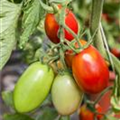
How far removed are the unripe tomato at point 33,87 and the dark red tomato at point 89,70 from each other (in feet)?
0.17

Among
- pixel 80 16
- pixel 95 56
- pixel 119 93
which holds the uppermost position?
pixel 95 56

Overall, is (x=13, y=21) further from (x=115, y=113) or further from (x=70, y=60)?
(x=115, y=113)

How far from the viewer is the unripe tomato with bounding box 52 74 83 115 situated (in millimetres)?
695

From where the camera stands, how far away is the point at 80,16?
76.0 inches

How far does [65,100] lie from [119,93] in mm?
128

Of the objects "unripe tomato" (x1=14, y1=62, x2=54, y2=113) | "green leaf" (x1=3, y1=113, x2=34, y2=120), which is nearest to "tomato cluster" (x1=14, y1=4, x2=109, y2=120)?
"unripe tomato" (x1=14, y1=62, x2=54, y2=113)

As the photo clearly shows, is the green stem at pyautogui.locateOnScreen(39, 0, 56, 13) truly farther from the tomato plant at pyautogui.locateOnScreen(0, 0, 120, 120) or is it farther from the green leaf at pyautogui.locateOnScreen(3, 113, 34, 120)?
the green leaf at pyautogui.locateOnScreen(3, 113, 34, 120)

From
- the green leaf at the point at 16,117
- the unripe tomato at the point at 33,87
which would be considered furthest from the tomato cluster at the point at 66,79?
the green leaf at the point at 16,117

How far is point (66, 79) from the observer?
2.30 feet

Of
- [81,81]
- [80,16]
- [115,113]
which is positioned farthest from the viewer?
[80,16]

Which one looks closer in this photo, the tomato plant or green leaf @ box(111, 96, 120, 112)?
the tomato plant

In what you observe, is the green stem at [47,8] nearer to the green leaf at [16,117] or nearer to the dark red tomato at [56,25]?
the dark red tomato at [56,25]

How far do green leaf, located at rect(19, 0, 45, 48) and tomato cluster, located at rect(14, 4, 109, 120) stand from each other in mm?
25

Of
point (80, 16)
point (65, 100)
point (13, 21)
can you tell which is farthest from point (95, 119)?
point (80, 16)
